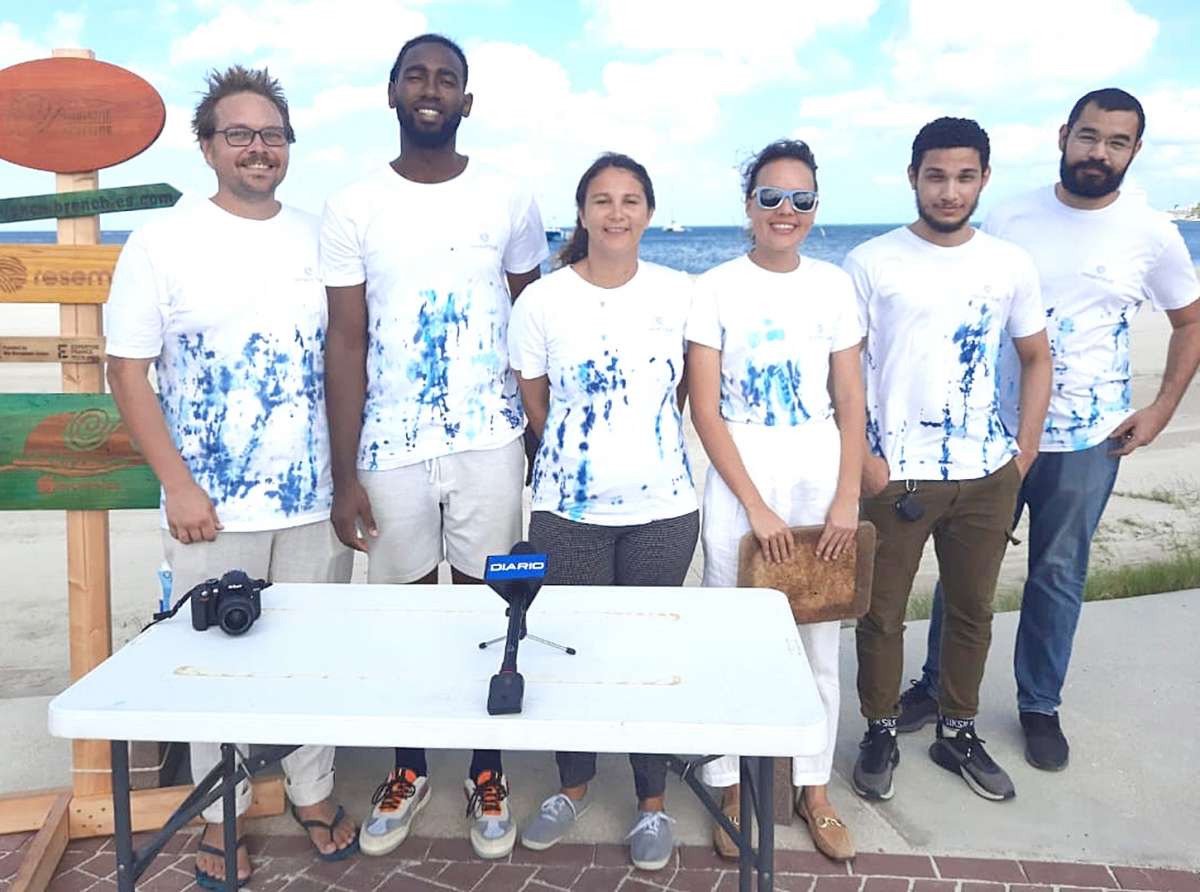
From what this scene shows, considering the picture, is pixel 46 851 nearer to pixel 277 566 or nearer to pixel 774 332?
pixel 277 566

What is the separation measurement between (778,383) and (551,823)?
155cm

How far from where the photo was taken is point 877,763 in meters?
3.47

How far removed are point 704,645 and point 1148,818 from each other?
6.64ft

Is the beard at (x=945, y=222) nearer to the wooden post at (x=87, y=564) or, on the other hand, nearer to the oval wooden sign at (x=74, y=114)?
the oval wooden sign at (x=74, y=114)

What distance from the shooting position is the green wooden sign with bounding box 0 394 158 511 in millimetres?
3320

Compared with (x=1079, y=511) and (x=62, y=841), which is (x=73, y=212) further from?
(x=1079, y=511)

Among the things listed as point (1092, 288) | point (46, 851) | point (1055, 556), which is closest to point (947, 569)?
point (1055, 556)

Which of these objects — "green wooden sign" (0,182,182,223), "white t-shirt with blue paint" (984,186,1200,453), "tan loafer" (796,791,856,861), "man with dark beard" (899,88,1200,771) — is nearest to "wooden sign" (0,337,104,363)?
"green wooden sign" (0,182,182,223)

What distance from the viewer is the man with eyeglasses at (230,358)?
2.84 m

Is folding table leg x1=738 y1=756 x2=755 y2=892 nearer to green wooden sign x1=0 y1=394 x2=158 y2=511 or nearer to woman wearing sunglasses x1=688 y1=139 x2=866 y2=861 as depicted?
woman wearing sunglasses x1=688 y1=139 x2=866 y2=861

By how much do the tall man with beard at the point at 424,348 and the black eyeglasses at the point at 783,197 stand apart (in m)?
0.77

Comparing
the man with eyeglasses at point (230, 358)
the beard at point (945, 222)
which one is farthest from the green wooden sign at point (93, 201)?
the beard at point (945, 222)

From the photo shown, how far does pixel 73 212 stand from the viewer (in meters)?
3.22

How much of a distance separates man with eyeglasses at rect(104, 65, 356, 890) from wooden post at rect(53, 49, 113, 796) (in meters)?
0.48
